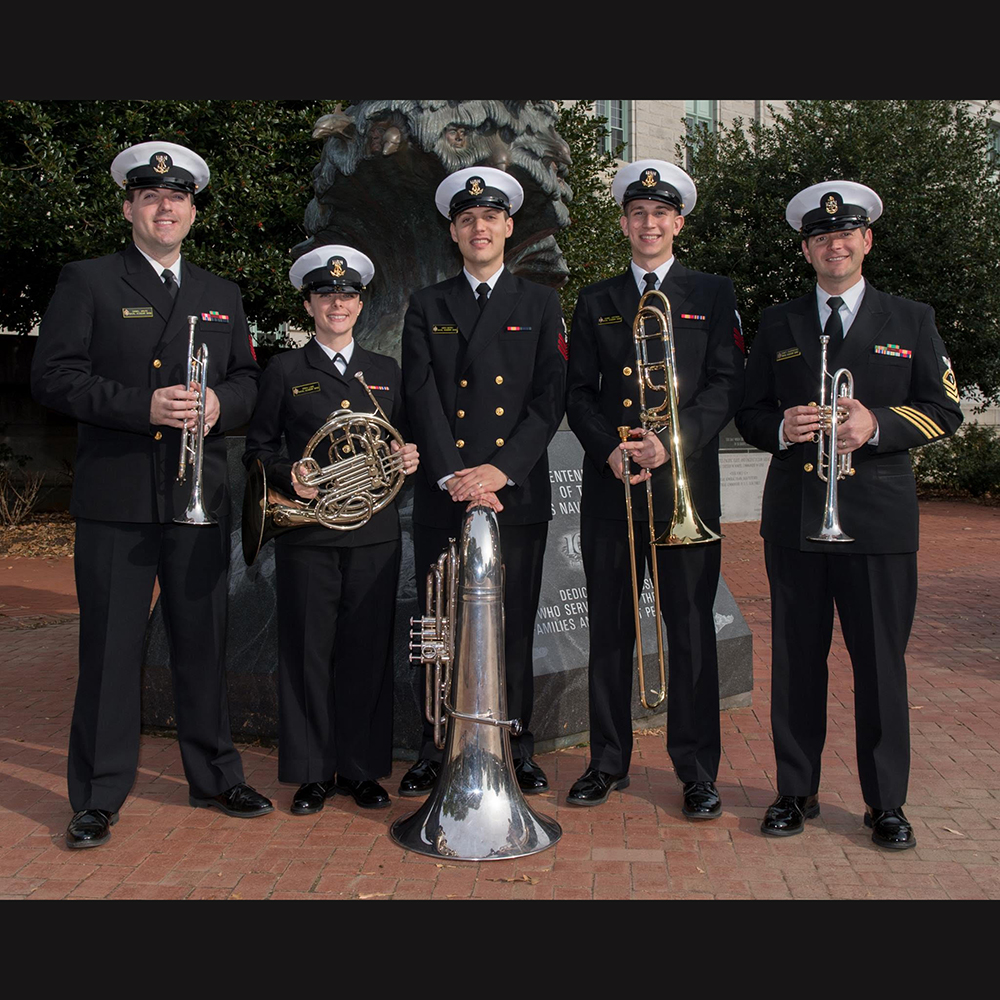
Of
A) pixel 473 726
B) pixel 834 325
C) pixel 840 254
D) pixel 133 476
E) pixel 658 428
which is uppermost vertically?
pixel 840 254

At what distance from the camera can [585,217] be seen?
16.5 meters

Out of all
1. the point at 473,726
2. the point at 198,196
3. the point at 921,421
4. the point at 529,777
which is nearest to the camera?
the point at 473,726

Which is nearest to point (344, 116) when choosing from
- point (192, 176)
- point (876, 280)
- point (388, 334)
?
point (388, 334)

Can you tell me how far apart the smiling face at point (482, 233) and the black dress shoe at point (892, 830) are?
2.81 meters

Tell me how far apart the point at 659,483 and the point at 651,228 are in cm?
110

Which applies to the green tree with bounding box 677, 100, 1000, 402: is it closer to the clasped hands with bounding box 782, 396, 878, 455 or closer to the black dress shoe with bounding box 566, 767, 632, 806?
the clasped hands with bounding box 782, 396, 878, 455

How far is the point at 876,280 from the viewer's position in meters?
20.7

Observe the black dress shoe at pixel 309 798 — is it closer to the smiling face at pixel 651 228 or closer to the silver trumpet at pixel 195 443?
the silver trumpet at pixel 195 443

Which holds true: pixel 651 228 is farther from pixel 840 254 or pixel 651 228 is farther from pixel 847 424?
pixel 847 424

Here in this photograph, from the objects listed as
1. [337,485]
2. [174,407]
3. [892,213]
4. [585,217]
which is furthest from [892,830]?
[892,213]

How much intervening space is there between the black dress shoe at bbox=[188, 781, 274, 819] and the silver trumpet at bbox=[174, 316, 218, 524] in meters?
1.23

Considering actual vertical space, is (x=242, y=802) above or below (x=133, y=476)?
below

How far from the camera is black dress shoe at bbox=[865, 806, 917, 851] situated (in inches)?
165

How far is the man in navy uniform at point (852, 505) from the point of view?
4258mm
